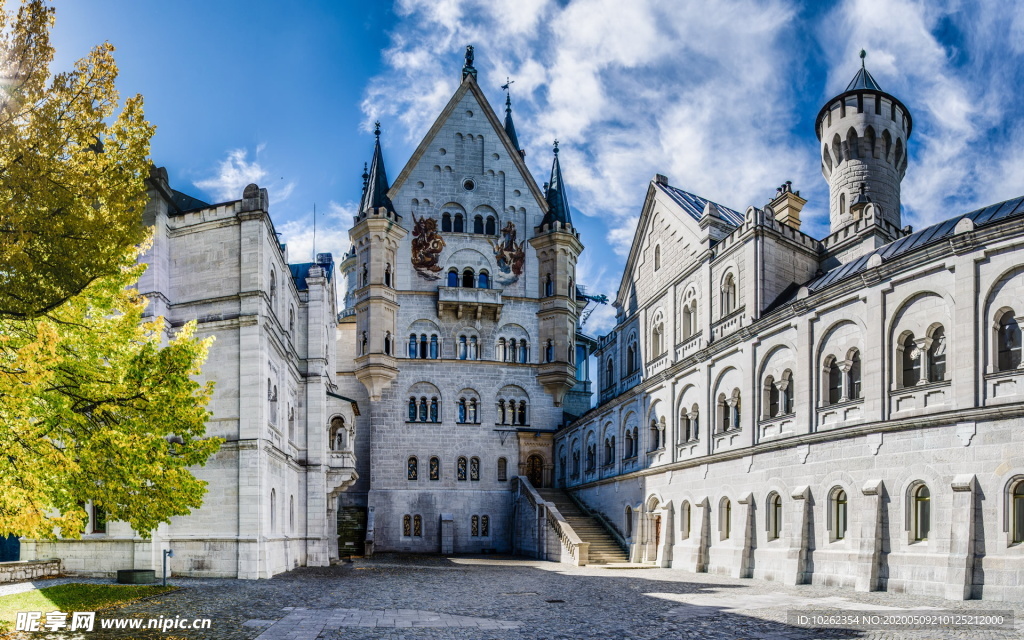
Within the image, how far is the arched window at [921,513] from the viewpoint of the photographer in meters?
22.5

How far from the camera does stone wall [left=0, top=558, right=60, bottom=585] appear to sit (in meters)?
23.7

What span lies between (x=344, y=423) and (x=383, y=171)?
1943 centimetres

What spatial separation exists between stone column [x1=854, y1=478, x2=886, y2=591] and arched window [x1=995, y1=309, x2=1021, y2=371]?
473 centimetres

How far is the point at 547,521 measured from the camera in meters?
44.3

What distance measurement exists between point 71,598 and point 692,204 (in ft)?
107

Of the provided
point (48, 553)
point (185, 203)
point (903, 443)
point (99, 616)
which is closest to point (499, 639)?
point (99, 616)

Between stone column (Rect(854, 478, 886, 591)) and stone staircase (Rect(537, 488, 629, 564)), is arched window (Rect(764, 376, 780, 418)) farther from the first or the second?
stone staircase (Rect(537, 488, 629, 564))

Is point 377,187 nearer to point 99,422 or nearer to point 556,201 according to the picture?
point 556,201

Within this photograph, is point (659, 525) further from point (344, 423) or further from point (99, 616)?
point (99, 616)

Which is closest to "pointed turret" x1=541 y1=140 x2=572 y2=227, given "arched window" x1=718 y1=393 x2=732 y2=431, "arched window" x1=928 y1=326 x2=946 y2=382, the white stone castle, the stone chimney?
the white stone castle
